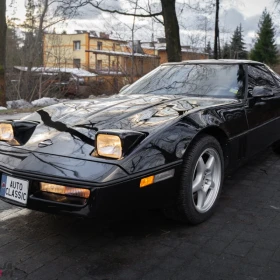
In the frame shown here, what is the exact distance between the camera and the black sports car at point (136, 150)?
2338mm

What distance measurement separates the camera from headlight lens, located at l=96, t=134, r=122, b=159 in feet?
7.83

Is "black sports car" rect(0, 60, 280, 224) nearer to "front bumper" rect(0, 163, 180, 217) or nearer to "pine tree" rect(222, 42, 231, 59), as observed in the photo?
"front bumper" rect(0, 163, 180, 217)

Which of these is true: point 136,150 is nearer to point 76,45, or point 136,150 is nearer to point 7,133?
point 7,133

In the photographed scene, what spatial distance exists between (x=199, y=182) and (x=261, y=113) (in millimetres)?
1463

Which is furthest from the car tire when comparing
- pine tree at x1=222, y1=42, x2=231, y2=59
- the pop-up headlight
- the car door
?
pine tree at x1=222, y1=42, x2=231, y2=59

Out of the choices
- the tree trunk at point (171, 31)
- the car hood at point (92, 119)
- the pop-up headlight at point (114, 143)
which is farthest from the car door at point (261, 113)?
the tree trunk at point (171, 31)

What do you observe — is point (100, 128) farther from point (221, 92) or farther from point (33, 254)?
point (221, 92)

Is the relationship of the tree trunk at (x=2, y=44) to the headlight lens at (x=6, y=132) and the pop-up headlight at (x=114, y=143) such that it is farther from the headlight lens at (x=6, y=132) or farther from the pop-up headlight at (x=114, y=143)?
the pop-up headlight at (x=114, y=143)

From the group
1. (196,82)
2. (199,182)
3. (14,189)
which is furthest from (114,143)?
(196,82)

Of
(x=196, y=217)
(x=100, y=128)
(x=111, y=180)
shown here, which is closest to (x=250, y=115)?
(x=196, y=217)

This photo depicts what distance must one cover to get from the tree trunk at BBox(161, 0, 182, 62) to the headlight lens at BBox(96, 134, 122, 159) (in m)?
10.2

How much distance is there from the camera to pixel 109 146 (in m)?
2.41

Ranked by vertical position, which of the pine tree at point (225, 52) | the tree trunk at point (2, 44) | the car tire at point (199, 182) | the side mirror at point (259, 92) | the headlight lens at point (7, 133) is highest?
the pine tree at point (225, 52)

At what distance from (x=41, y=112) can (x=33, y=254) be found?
1321 millimetres
